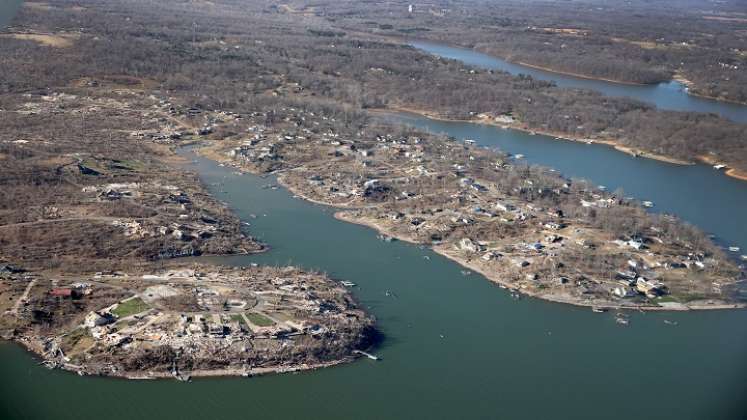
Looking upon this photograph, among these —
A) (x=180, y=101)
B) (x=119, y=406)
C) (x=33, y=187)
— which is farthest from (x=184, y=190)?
(x=180, y=101)

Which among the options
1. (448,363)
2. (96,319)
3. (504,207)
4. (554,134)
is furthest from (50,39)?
(448,363)

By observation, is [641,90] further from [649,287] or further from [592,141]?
[649,287]

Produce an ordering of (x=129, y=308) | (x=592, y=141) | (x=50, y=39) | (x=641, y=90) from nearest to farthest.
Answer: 1. (x=129, y=308)
2. (x=592, y=141)
3. (x=50, y=39)
4. (x=641, y=90)

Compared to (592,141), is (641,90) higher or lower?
higher

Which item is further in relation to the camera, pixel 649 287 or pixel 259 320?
pixel 649 287

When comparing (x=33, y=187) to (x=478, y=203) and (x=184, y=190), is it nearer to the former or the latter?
(x=184, y=190)

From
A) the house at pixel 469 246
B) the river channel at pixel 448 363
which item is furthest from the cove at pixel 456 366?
the house at pixel 469 246

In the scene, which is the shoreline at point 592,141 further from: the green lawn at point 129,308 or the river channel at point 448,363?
the green lawn at point 129,308
